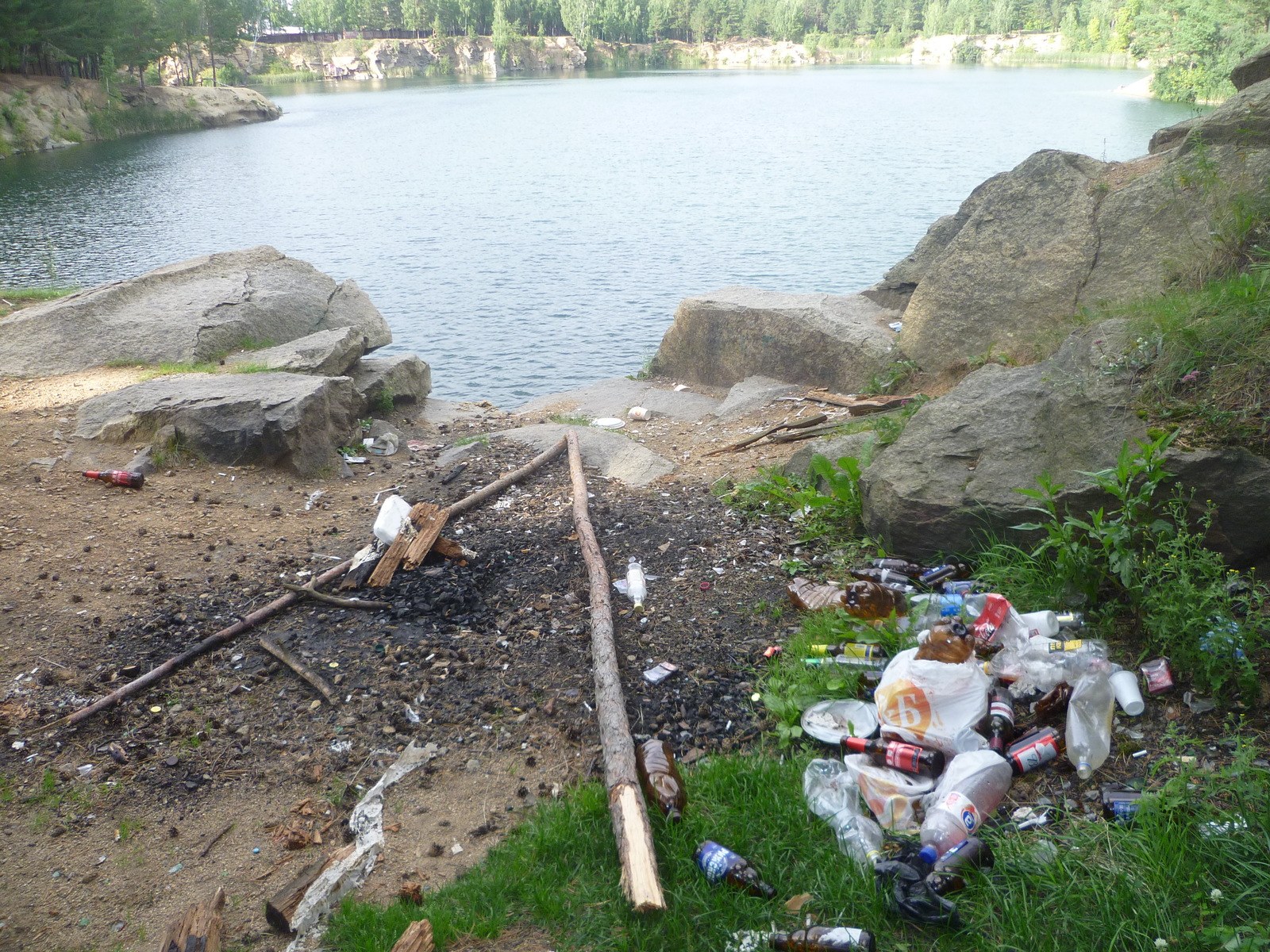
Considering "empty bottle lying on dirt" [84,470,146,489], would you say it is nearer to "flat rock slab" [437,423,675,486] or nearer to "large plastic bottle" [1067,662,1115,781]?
"flat rock slab" [437,423,675,486]

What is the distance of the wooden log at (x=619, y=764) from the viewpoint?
2.75 m

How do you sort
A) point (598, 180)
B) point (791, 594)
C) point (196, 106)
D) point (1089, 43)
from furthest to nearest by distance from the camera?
point (1089, 43) < point (196, 106) < point (598, 180) < point (791, 594)

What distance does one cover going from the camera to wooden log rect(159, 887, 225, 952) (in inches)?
107

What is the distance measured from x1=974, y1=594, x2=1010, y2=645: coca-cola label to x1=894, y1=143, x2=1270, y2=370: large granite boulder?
3.29 m

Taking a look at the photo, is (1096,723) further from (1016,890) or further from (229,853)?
(229,853)

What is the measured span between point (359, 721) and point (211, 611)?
1.46 metres

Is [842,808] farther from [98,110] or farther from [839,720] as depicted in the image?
[98,110]

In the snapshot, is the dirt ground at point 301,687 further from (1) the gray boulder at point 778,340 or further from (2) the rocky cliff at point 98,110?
(2) the rocky cliff at point 98,110

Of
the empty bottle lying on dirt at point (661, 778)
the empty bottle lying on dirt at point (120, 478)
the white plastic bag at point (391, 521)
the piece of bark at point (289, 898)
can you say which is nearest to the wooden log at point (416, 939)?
the piece of bark at point (289, 898)

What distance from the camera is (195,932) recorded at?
276 centimetres

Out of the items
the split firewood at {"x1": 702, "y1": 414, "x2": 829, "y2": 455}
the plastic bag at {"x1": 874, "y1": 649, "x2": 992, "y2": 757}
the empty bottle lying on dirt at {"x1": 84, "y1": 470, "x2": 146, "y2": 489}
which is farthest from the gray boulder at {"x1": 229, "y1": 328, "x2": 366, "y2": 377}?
the plastic bag at {"x1": 874, "y1": 649, "x2": 992, "y2": 757}

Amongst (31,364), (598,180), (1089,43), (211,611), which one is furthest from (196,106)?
(1089,43)

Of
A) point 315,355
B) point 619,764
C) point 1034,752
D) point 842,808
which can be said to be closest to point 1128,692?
point 1034,752

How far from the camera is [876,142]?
32188 millimetres
